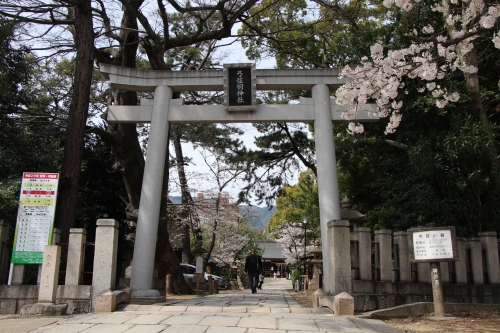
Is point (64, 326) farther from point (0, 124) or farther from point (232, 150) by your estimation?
point (232, 150)

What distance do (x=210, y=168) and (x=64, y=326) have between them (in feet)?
54.5

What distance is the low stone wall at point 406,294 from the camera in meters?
7.76

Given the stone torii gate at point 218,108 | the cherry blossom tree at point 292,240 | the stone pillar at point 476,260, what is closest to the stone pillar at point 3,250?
the stone torii gate at point 218,108

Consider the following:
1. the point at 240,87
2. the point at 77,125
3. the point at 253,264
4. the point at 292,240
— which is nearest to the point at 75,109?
the point at 77,125

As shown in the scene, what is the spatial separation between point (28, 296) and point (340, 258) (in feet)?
18.4

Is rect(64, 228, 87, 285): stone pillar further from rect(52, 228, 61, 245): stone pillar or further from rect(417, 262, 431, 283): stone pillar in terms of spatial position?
rect(417, 262, 431, 283): stone pillar

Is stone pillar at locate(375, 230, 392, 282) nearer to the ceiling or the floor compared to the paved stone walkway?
nearer to the ceiling

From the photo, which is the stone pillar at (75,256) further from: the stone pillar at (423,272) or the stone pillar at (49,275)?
the stone pillar at (423,272)

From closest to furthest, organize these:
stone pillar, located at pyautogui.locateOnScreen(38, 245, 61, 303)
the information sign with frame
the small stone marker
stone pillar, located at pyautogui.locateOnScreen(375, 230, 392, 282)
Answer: the information sign with frame → the small stone marker → stone pillar, located at pyautogui.locateOnScreen(38, 245, 61, 303) → stone pillar, located at pyautogui.locateOnScreen(375, 230, 392, 282)

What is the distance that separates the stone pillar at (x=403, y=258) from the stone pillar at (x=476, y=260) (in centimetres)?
154

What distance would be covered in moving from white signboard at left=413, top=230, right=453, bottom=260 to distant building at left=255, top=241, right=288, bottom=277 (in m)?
47.0

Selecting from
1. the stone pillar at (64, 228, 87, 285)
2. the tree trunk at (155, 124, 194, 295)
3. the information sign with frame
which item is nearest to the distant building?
the tree trunk at (155, 124, 194, 295)

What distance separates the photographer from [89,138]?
15.0 m

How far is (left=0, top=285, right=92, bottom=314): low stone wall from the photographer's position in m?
7.40
